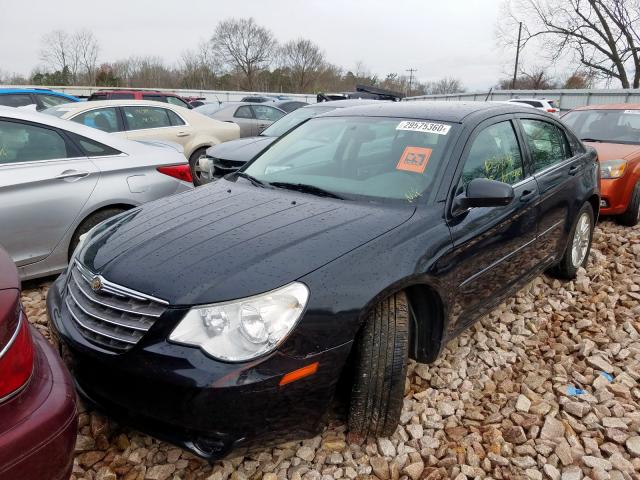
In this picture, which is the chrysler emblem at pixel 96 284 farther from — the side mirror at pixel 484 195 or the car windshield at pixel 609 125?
the car windshield at pixel 609 125

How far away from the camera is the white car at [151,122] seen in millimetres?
7055

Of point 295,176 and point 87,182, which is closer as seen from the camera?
point 295,176

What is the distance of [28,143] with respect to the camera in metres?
3.80

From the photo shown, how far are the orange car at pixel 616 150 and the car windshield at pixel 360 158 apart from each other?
357 centimetres

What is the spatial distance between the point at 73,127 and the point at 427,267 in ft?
10.7

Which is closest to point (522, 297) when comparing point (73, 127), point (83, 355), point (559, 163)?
point (559, 163)

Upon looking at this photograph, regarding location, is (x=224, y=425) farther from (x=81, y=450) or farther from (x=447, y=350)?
(x=447, y=350)

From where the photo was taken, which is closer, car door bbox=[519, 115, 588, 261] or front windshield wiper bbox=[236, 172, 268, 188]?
front windshield wiper bbox=[236, 172, 268, 188]

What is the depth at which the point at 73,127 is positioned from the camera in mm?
4090

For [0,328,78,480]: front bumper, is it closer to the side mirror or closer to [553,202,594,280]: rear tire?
the side mirror

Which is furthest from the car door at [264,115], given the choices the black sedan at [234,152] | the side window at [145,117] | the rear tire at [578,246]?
the rear tire at [578,246]

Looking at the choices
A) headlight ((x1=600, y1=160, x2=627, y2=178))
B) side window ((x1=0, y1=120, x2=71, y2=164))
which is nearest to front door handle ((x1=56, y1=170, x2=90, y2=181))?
side window ((x1=0, y1=120, x2=71, y2=164))

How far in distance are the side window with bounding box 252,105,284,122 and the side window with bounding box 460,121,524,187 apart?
31.3 feet

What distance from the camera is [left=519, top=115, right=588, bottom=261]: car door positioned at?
11.2 ft
